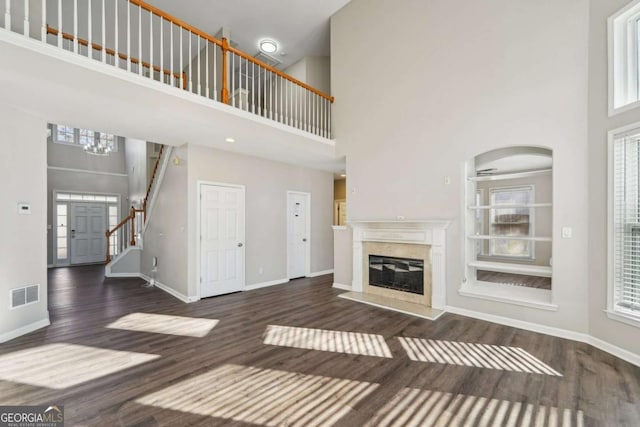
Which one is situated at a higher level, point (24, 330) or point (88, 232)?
point (88, 232)

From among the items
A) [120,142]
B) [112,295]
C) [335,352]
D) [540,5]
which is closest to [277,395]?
[335,352]

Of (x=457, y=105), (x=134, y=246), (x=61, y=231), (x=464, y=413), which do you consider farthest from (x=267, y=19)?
(x=61, y=231)

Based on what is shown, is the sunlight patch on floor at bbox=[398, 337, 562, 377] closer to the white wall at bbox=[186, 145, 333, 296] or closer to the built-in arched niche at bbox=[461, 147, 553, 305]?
the built-in arched niche at bbox=[461, 147, 553, 305]

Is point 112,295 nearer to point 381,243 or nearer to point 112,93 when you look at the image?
point 112,93

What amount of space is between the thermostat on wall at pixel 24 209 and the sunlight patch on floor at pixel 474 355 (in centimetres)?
479

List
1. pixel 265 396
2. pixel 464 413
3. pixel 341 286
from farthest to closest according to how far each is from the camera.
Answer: pixel 341 286 < pixel 265 396 < pixel 464 413

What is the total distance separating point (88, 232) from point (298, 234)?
7706 mm

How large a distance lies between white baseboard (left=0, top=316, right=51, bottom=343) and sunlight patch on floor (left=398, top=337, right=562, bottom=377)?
4.43 meters

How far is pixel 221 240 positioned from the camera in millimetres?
5117

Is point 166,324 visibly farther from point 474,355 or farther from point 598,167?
point 598,167

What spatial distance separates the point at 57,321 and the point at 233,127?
3.59 meters

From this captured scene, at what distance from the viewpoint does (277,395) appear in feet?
7.03

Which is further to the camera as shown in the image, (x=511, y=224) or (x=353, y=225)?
(x=511, y=224)

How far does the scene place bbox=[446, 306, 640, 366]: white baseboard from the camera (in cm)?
→ 267
